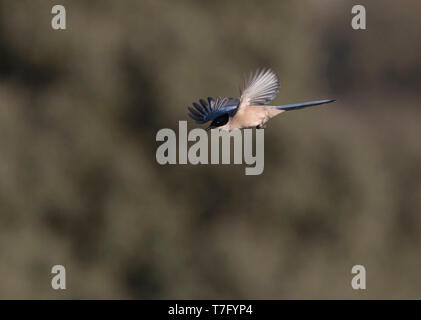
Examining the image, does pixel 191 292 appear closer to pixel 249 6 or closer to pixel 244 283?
pixel 244 283

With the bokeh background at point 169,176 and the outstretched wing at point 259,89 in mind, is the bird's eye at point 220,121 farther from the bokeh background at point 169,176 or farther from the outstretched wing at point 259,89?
the bokeh background at point 169,176

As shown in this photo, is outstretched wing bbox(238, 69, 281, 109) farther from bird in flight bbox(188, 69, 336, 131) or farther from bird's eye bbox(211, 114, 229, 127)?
bird's eye bbox(211, 114, 229, 127)

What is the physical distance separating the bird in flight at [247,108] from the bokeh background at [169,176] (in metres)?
4.06

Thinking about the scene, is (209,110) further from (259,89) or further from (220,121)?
(259,89)

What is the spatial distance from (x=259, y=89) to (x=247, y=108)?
0.33ft

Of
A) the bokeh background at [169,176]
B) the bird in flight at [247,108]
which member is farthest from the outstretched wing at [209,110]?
the bokeh background at [169,176]

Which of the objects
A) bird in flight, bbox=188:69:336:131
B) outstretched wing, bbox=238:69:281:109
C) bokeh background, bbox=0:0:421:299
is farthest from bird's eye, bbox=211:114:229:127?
bokeh background, bbox=0:0:421:299

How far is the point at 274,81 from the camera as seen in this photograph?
4152 mm

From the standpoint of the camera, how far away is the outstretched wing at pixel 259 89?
401cm

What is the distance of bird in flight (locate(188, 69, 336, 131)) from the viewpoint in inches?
157

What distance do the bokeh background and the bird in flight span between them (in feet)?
13.3

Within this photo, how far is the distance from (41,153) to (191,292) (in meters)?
1.87

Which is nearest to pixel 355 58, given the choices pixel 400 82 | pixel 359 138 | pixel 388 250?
pixel 400 82

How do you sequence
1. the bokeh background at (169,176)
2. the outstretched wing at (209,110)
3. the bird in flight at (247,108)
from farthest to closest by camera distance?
1. the bokeh background at (169,176)
2. the outstretched wing at (209,110)
3. the bird in flight at (247,108)
